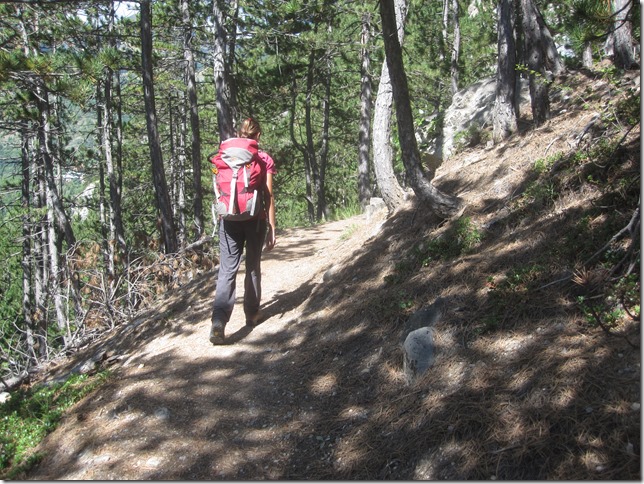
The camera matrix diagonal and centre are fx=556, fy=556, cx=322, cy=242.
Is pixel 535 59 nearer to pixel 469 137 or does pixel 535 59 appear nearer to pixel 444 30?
pixel 469 137

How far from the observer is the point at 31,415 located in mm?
5309

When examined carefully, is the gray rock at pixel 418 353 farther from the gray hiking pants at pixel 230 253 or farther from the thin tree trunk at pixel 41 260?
the thin tree trunk at pixel 41 260

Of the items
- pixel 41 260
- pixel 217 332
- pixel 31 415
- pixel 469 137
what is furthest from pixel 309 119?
pixel 31 415

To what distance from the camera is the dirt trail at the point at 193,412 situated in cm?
360

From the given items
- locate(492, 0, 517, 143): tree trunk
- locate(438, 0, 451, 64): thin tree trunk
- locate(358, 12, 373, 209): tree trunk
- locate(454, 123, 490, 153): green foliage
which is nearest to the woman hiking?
locate(492, 0, 517, 143): tree trunk

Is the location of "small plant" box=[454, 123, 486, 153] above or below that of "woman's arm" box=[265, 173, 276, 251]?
above

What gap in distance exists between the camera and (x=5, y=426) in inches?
207

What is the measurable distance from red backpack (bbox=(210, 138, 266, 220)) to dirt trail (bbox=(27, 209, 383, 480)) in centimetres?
136

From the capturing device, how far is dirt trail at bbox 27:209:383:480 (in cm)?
360

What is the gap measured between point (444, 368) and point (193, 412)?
194 centimetres

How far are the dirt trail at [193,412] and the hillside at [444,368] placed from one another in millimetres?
16

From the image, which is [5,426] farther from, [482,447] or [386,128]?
[386,128]

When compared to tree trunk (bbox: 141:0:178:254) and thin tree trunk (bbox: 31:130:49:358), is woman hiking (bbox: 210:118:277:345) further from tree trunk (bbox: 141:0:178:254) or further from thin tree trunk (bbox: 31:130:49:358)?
thin tree trunk (bbox: 31:130:49:358)

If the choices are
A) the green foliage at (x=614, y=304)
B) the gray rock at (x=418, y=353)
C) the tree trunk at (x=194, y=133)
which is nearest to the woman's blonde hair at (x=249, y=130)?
the gray rock at (x=418, y=353)
